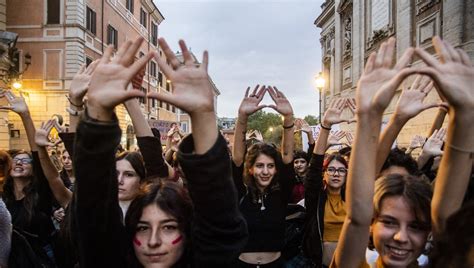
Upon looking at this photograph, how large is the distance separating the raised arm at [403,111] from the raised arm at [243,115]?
1649mm

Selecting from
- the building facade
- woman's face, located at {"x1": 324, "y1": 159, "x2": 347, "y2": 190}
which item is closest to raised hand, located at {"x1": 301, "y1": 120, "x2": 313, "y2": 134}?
woman's face, located at {"x1": 324, "y1": 159, "x2": 347, "y2": 190}

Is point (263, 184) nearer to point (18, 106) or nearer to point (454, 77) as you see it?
point (18, 106)

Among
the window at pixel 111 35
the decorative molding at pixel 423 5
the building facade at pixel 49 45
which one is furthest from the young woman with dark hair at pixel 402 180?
the window at pixel 111 35

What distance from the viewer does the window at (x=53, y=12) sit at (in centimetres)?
2352

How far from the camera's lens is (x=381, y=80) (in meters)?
1.83

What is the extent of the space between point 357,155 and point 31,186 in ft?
11.3

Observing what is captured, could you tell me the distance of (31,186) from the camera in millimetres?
4188

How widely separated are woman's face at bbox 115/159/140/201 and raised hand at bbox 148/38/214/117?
5.80 feet

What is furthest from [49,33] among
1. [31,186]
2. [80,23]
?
[31,186]

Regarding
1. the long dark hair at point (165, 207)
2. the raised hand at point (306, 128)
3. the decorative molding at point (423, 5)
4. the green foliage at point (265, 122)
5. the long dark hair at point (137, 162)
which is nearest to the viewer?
the long dark hair at point (165, 207)

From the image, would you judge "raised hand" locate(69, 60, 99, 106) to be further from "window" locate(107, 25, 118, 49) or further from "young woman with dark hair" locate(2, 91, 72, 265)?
"window" locate(107, 25, 118, 49)

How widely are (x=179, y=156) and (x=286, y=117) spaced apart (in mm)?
2895

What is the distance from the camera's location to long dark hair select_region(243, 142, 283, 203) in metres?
4.27

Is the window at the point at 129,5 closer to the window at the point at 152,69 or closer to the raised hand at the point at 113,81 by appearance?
the window at the point at 152,69
